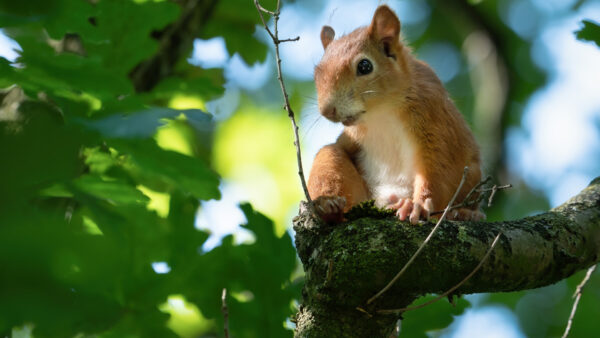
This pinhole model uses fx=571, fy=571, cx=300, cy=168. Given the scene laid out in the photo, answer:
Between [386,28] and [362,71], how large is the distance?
365 millimetres

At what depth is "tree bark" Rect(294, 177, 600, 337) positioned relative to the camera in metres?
1.76

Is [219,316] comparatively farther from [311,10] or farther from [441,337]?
[311,10]

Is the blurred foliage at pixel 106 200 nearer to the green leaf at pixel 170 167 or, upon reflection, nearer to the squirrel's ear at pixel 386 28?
the green leaf at pixel 170 167

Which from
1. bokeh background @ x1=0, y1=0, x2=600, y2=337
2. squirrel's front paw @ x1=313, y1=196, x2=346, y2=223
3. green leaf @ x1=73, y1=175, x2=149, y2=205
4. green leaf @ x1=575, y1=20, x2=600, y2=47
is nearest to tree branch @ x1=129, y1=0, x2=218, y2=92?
bokeh background @ x1=0, y1=0, x2=600, y2=337

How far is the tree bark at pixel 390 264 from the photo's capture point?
5.77 ft

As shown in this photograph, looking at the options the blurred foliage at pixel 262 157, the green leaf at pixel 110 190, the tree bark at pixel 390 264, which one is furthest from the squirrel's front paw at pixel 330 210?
the blurred foliage at pixel 262 157

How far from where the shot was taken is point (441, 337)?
241 inches

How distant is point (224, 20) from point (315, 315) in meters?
2.73

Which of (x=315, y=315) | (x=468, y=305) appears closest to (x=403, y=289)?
(x=315, y=315)

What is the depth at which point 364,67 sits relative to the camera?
3219 millimetres

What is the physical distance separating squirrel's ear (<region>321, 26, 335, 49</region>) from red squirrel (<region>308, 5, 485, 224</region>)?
23 cm

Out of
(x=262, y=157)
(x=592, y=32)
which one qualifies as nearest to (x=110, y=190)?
(x=592, y=32)

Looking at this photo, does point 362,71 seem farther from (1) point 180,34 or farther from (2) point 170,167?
(2) point 170,167

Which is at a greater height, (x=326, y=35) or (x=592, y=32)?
(x=326, y=35)
